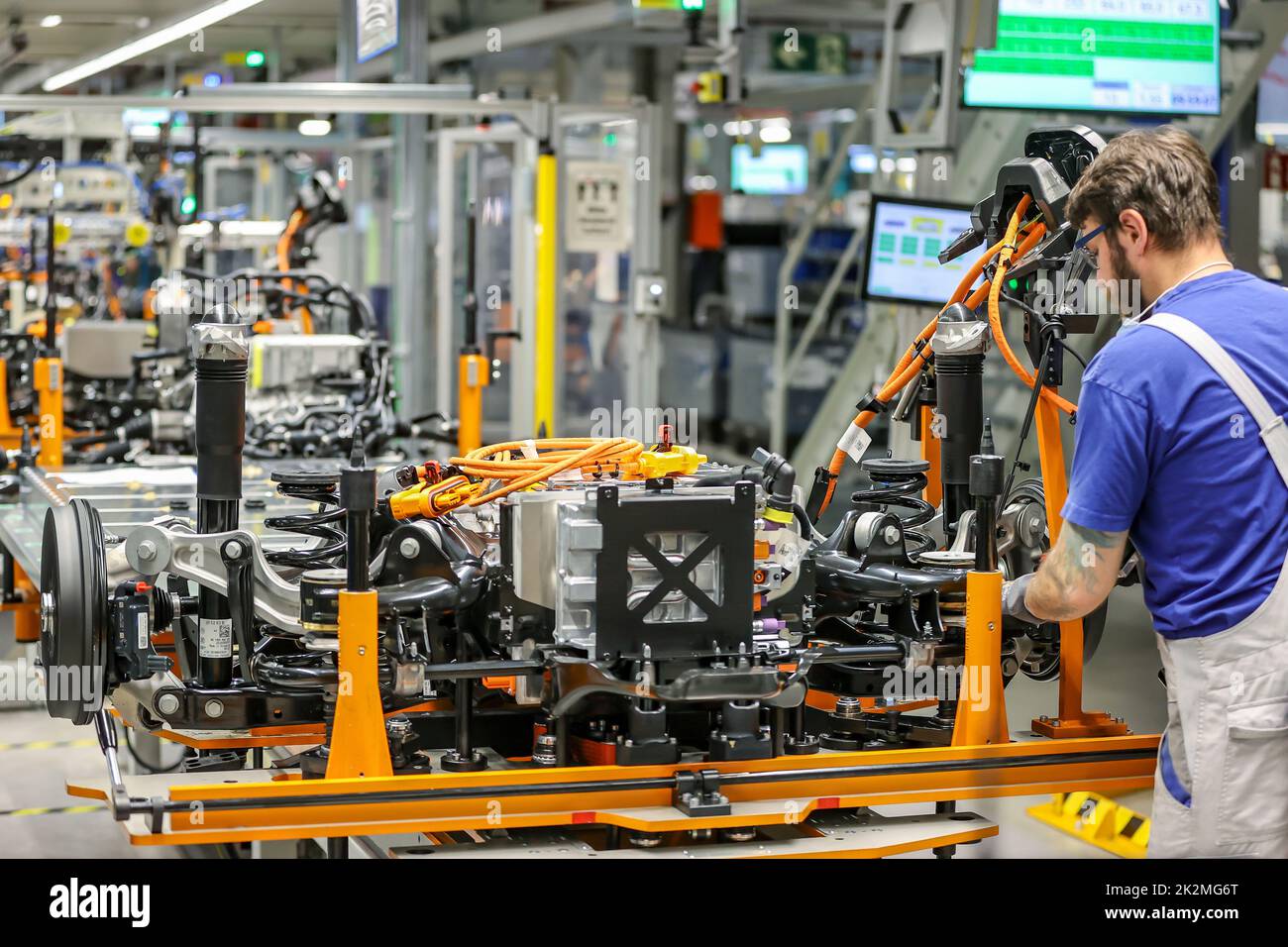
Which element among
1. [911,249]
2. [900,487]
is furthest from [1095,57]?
[900,487]

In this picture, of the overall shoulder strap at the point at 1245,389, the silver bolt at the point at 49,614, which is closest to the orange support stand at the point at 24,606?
the silver bolt at the point at 49,614

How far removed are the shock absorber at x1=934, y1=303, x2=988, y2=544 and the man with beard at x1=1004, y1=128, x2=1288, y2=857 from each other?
0.77m

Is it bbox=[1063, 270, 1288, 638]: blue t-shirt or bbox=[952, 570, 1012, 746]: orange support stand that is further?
bbox=[952, 570, 1012, 746]: orange support stand

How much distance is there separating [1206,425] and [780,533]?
1140 millimetres

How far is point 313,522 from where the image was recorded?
13.4ft

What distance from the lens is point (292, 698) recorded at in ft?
12.5

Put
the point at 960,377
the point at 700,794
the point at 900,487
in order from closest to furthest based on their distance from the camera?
1. the point at 700,794
2. the point at 960,377
3. the point at 900,487

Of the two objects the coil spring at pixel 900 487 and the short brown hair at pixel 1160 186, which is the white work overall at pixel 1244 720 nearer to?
the short brown hair at pixel 1160 186

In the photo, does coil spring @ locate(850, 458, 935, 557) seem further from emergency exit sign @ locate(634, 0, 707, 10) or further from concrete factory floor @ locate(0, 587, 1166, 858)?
emergency exit sign @ locate(634, 0, 707, 10)

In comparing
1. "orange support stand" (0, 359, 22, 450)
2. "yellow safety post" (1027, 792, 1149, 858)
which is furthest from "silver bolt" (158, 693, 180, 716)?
"orange support stand" (0, 359, 22, 450)

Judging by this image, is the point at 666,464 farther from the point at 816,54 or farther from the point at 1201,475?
the point at 816,54

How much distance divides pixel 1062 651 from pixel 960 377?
77 cm

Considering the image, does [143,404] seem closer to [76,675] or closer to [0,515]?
[0,515]

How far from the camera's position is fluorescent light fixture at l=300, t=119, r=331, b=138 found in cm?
1609
